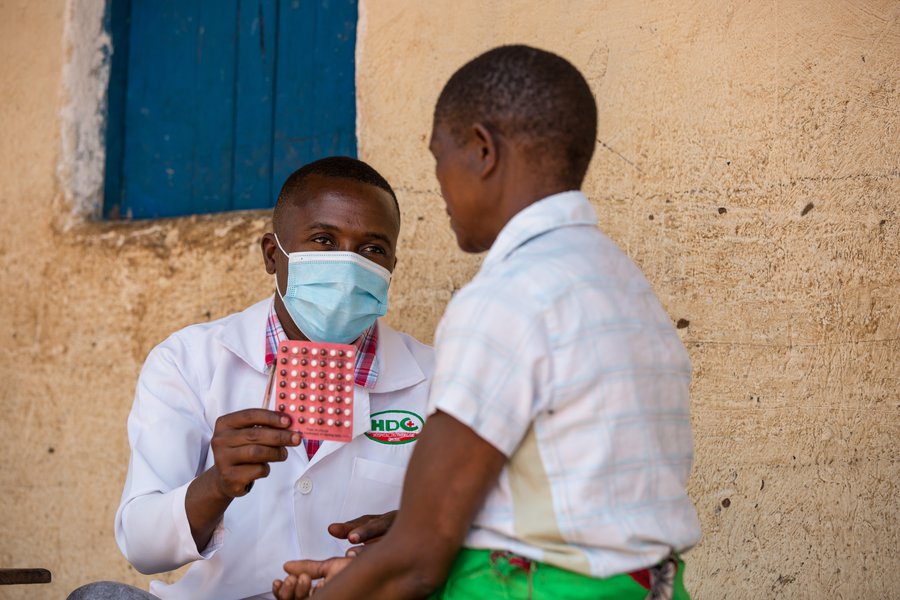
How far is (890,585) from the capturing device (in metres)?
2.53

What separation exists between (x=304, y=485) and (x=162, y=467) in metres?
0.32

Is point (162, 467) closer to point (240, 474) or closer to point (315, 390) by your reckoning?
point (240, 474)

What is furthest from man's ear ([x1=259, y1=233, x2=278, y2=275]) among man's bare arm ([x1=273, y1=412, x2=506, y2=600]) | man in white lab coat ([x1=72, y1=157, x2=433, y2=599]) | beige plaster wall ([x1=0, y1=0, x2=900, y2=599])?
man's bare arm ([x1=273, y1=412, x2=506, y2=600])

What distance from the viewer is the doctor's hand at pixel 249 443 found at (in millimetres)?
1848

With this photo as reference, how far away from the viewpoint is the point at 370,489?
2279 mm

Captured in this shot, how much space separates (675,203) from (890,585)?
3.81 feet

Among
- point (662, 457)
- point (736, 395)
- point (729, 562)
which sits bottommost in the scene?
point (729, 562)

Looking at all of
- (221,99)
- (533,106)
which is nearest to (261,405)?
(533,106)

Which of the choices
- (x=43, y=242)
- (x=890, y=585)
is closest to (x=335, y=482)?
(x=890, y=585)

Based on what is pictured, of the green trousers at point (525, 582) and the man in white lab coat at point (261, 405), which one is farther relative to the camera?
the man in white lab coat at point (261, 405)

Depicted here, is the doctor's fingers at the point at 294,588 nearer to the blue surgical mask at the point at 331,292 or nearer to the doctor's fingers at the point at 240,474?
the doctor's fingers at the point at 240,474

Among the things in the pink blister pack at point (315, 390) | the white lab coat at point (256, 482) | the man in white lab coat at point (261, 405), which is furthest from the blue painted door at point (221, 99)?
the pink blister pack at point (315, 390)

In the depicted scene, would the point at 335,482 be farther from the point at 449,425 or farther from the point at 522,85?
the point at 522,85

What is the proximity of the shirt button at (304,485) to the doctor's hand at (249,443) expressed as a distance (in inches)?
12.8
